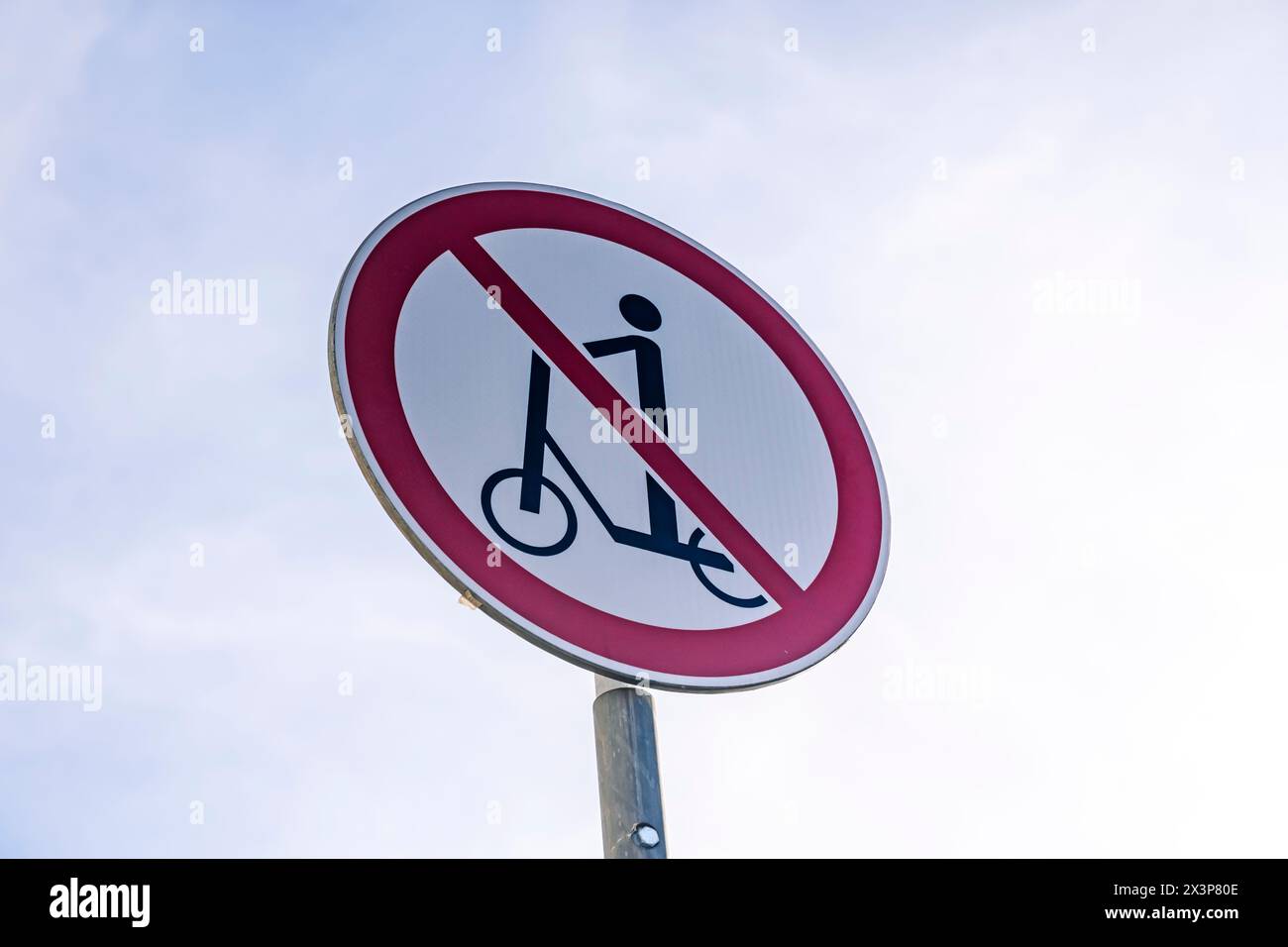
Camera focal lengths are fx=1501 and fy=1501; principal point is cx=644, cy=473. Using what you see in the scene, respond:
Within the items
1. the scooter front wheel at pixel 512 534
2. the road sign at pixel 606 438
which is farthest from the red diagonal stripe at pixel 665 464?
the scooter front wheel at pixel 512 534

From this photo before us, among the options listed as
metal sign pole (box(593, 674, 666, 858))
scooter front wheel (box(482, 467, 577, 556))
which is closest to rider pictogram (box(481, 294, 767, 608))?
scooter front wheel (box(482, 467, 577, 556))

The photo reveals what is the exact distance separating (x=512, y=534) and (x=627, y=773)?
0.41 metres

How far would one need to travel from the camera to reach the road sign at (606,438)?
2.33 meters

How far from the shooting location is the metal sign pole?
2150 millimetres

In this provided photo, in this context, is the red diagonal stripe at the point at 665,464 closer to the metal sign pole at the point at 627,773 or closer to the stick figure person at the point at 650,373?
the stick figure person at the point at 650,373

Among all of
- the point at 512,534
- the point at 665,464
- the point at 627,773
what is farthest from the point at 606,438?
the point at 627,773

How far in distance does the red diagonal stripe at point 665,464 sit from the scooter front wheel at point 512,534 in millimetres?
184

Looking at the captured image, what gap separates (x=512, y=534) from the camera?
2.36m
